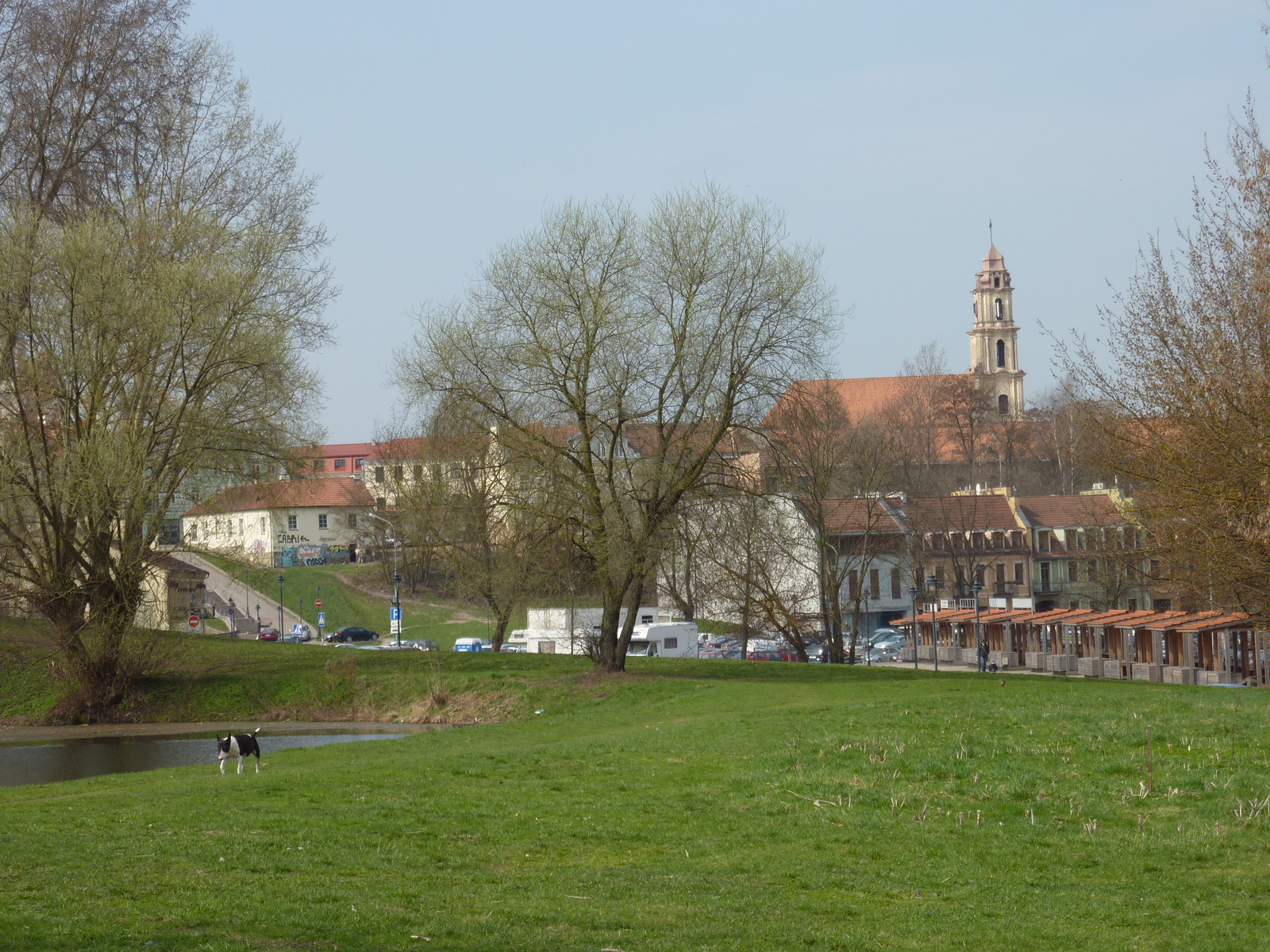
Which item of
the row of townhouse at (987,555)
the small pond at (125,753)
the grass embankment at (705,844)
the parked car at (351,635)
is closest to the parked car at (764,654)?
the row of townhouse at (987,555)

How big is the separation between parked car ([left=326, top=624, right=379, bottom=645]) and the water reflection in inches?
1660

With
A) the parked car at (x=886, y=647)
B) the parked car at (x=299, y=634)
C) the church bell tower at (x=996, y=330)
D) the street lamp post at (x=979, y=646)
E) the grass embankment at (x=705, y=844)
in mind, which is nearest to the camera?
the grass embankment at (x=705, y=844)

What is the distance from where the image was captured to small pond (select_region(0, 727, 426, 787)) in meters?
20.4

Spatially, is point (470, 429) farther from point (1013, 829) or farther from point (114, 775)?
point (1013, 829)

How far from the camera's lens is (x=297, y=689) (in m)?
30.6

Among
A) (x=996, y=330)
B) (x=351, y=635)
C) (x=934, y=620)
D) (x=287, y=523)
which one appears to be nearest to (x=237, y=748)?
(x=934, y=620)

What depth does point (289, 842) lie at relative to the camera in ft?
34.7

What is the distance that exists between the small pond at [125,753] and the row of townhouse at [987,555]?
38.7 m

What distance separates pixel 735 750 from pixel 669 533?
12.3m

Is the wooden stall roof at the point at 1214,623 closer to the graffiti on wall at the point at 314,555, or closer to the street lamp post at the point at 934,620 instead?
the street lamp post at the point at 934,620

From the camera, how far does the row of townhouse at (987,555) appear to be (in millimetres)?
64500

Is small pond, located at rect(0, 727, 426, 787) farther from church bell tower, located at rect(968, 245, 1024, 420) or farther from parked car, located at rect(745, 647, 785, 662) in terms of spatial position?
church bell tower, located at rect(968, 245, 1024, 420)

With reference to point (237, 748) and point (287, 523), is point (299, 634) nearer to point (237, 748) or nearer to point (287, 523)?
point (287, 523)

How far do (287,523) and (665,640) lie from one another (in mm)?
56257
